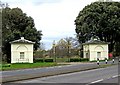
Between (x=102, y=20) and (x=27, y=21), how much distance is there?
727 inches

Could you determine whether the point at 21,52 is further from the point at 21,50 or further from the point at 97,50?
the point at 97,50

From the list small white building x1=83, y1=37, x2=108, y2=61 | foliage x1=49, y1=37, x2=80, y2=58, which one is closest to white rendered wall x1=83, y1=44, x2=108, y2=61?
small white building x1=83, y1=37, x2=108, y2=61

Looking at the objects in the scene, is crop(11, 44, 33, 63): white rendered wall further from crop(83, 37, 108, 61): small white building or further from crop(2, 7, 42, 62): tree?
crop(83, 37, 108, 61): small white building

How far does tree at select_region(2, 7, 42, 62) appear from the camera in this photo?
250 ft

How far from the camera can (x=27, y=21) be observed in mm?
81688

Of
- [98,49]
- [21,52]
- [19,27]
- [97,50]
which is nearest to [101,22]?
[98,49]

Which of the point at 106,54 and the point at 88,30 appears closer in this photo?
the point at 106,54

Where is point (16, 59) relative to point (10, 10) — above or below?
below

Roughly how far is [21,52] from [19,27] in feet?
38.0

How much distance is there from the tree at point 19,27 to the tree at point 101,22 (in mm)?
11801

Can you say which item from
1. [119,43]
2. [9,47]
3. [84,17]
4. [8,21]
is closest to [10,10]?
[8,21]

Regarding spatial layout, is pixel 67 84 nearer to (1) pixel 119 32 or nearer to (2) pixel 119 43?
(1) pixel 119 32

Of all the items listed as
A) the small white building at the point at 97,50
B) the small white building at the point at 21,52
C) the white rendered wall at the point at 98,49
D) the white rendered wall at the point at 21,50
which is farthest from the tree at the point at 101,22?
the small white building at the point at 21,52

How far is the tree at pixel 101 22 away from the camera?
81125 mm
